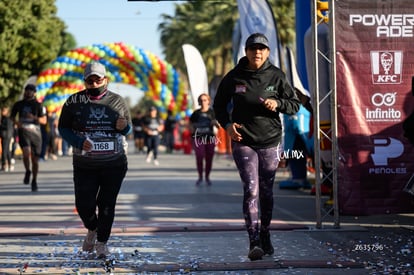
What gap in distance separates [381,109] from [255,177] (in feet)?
9.70

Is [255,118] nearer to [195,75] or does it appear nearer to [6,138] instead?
[195,75]

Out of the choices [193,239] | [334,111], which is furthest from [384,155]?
[193,239]

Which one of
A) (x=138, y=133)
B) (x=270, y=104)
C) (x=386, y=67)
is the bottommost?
(x=138, y=133)

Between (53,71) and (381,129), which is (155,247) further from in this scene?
(53,71)

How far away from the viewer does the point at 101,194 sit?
342 inches

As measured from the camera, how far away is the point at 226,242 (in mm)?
9594

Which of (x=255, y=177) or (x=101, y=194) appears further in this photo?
(x=101, y=194)

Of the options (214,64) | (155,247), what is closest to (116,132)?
(155,247)

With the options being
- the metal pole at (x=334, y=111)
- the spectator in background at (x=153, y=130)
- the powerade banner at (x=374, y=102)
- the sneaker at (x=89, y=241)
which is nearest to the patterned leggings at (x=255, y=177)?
the sneaker at (x=89, y=241)

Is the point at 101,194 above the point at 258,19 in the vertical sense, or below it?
below

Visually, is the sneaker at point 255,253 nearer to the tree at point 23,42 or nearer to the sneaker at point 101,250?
the sneaker at point 101,250

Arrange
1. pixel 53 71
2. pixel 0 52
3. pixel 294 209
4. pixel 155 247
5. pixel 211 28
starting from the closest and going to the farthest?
pixel 155 247 < pixel 294 209 < pixel 0 52 < pixel 53 71 < pixel 211 28

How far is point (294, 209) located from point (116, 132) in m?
5.28

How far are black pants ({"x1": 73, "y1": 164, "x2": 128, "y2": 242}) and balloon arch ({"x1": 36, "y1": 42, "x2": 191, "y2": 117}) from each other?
31.1 meters
